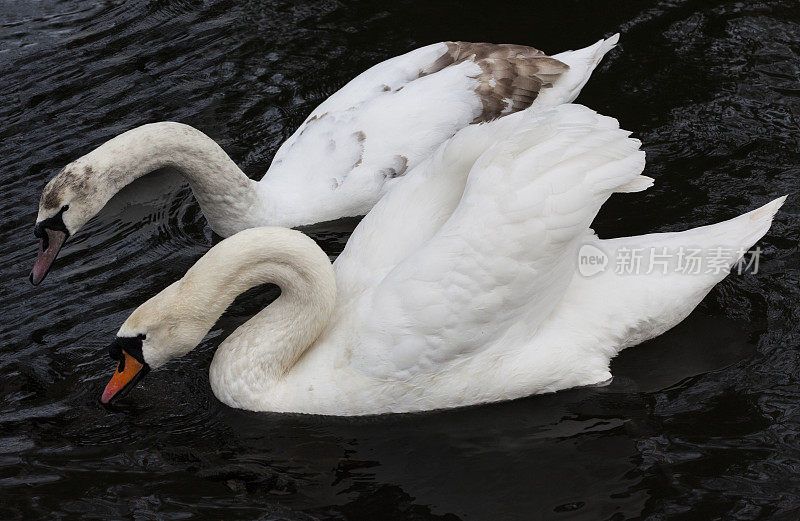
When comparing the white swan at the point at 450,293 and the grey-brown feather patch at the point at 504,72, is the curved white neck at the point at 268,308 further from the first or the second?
the grey-brown feather patch at the point at 504,72

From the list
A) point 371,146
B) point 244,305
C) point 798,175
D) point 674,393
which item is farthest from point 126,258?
point 798,175

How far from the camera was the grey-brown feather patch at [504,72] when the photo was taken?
930cm

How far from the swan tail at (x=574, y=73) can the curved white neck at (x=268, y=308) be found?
3.26 m

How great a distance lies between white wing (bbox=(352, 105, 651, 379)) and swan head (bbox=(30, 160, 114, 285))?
89.0 inches

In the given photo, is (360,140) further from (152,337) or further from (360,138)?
(152,337)

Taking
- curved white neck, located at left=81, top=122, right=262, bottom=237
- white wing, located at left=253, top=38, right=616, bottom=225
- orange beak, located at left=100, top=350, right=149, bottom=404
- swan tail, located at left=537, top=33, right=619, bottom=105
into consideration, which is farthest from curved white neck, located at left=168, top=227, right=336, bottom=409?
swan tail, located at left=537, top=33, right=619, bottom=105

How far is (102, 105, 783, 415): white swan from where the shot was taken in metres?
6.77

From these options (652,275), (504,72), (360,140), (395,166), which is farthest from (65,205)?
(652,275)

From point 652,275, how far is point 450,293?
1.53 metres

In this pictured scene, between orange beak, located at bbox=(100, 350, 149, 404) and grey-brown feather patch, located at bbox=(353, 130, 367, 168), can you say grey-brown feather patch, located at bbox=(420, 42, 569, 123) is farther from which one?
orange beak, located at bbox=(100, 350, 149, 404)

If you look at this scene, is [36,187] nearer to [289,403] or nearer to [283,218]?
[283,218]

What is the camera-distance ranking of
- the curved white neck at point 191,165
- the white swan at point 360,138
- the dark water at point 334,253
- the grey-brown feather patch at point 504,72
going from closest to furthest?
the dark water at point 334,253, the curved white neck at point 191,165, the white swan at point 360,138, the grey-brown feather patch at point 504,72

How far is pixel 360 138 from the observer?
906 cm

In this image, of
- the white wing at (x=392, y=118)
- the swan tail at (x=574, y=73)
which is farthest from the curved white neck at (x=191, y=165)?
the swan tail at (x=574, y=73)
